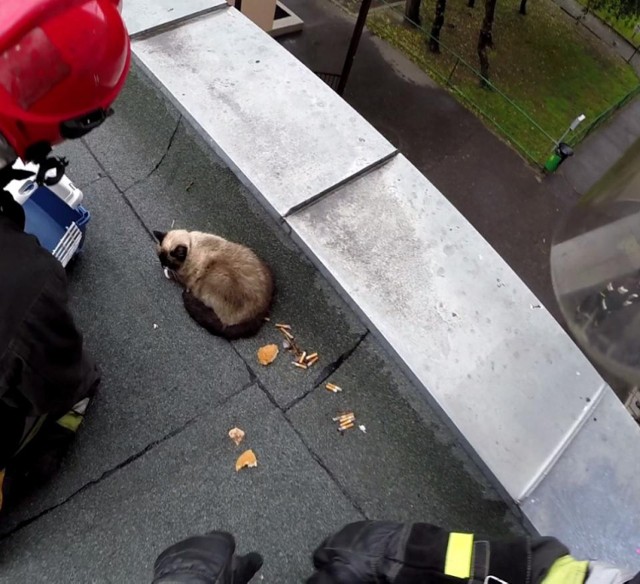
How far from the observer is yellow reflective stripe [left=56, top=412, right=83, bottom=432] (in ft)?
8.89

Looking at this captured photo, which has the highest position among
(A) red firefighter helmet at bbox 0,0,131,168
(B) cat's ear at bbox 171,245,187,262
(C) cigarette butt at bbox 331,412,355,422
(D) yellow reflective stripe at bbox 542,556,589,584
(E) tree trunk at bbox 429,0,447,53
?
(A) red firefighter helmet at bbox 0,0,131,168

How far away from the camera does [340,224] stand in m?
3.21

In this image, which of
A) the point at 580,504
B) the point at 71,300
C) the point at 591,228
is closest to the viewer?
the point at 580,504

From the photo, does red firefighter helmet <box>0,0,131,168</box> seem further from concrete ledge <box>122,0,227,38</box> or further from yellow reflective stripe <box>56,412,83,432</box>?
concrete ledge <box>122,0,227,38</box>

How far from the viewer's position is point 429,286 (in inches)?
119

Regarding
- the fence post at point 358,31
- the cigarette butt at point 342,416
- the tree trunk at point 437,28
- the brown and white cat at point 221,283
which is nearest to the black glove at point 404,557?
the cigarette butt at point 342,416

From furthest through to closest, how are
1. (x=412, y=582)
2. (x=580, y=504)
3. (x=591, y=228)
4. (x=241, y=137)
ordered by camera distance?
(x=241, y=137)
(x=591, y=228)
(x=580, y=504)
(x=412, y=582)

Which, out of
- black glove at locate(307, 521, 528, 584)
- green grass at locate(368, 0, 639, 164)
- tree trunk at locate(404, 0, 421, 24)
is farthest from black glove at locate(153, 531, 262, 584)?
tree trunk at locate(404, 0, 421, 24)

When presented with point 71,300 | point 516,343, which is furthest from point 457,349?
point 71,300

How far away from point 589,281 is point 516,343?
0.51 m

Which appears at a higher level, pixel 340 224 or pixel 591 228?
pixel 591 228

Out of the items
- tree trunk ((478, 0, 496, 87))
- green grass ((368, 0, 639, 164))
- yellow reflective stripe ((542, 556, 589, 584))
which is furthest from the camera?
green grass ((368, 0, 639, 164))

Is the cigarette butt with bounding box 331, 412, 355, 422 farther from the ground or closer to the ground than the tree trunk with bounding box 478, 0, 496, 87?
farther from the ground

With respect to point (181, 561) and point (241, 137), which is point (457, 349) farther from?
point (241, 137)
